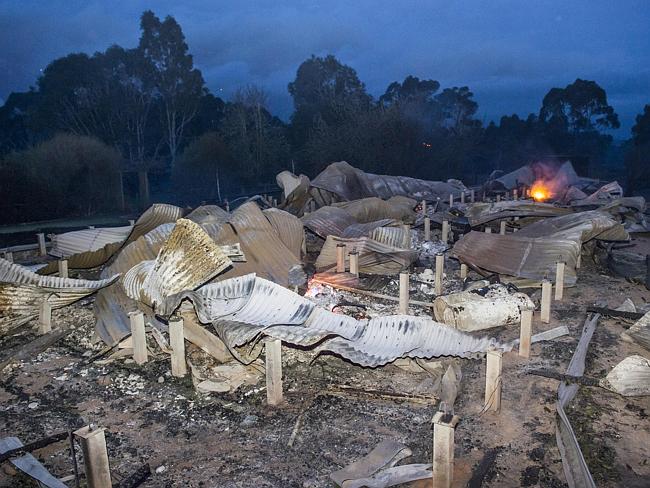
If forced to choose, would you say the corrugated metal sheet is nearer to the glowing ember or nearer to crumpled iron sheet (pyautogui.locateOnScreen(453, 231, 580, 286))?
crumpled iron sheet (pyautogui.locateOnScreen(453, 231, 580, 286))

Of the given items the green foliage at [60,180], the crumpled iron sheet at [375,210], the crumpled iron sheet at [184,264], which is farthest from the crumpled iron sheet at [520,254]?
the green foliage at [60,180]

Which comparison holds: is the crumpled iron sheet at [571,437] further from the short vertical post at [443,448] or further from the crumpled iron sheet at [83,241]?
the crumpled iron sheet at [83,241]

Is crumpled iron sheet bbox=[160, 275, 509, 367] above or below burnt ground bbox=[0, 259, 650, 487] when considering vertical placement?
above

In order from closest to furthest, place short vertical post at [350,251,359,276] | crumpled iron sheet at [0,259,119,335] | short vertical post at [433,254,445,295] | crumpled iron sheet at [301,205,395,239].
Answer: crumpled iron sheet at [0,259,119,335] < short vertical post at [433,254,445,295] < short vertical post at [350,251,359,276] < crumpled iron sheet at [301,205,395,239]

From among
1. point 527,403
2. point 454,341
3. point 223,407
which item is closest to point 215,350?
point 223,407

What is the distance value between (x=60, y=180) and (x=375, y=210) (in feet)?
47.9

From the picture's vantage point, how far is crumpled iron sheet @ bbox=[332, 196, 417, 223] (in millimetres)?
13266

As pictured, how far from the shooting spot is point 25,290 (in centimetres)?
674

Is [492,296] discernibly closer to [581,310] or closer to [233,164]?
[581,310]

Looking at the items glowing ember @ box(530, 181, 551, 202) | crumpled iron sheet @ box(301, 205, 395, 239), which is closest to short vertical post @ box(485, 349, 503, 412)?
crumpled iron sheet @ box(301, 205, 395, 239)

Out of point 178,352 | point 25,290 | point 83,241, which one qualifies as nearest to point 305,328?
point 178,352

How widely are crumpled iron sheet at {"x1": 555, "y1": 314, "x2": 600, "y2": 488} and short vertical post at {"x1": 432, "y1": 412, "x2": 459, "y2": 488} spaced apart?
915 millimetres

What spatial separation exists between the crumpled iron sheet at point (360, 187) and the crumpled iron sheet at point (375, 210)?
1.96 m

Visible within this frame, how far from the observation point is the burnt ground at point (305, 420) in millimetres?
3889
